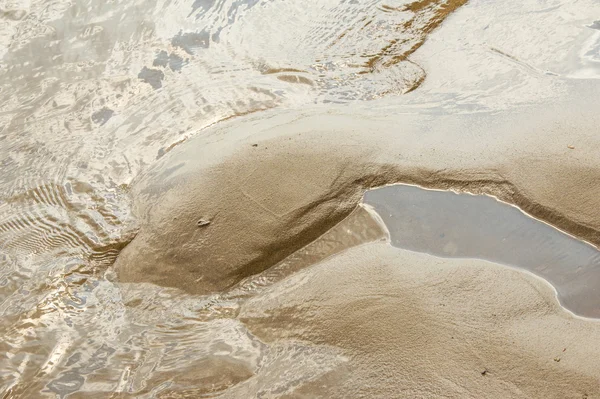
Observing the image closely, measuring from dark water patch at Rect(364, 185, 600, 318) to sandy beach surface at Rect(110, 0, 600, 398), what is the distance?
7cm

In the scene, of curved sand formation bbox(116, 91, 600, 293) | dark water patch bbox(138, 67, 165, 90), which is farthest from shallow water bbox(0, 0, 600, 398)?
curved sand formation bbox(116, 91, 600, 293)

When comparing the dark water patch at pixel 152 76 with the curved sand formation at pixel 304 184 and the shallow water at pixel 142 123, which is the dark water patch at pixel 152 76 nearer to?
the shallow water at pixel 142 123

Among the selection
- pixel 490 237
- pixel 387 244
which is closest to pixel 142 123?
pixel 387 244

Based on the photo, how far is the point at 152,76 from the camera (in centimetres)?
442

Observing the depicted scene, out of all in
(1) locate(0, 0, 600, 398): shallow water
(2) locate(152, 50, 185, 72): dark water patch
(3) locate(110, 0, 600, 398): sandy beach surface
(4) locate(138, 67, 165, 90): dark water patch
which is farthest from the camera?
(2) locate(152, 50, 185, 72): dark water patch

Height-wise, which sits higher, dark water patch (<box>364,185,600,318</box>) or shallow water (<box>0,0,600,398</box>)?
shallow water (<box>0,0,600,398</box>)

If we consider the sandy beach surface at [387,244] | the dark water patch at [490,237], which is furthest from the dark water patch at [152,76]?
the dark water patch at [490,237]

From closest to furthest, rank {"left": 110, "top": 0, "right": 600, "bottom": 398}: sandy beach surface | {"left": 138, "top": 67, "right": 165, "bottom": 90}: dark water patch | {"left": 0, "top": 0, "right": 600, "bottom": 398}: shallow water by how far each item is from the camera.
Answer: {"left": 110, "top": 0, "right": 600, "bottom": 398}: sandy beach surface < {"left": 0, "top": 0, "right": 600, "bottom": 398}: shallow water < {"left": 138, "top": 67, "right": 165, "bottom": 90}: dark water patch

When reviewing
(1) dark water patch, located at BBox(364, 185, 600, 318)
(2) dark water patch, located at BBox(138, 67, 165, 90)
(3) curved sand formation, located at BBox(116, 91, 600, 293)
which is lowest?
(1) dark water patch, located at BBox(364, 185, 600, 318)

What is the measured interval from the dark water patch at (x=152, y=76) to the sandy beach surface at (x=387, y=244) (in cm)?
84

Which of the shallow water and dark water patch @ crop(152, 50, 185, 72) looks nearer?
the shallow water

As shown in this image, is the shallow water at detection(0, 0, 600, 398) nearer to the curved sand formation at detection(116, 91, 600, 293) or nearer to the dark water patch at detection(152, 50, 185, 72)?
the dark water patch at detection(152, 50, 185, 72)

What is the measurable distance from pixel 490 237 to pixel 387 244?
548mm

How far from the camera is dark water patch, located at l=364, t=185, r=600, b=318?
275 cm
